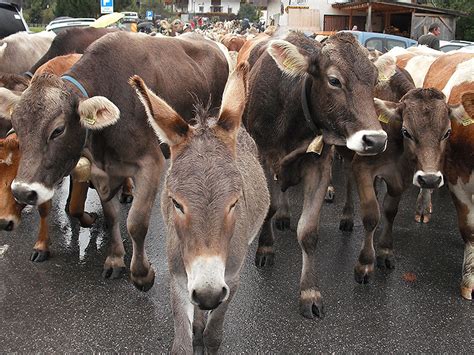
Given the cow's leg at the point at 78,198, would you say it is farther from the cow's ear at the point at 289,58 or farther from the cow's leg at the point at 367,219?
the cow's leg at the point at 367,219

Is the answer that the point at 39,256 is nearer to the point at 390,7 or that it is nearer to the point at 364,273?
the point at 364,273

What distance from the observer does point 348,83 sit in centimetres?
396

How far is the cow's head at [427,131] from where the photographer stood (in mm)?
4188

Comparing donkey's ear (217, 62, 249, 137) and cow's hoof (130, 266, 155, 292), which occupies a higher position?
donkey's ear (217, 62, 249, 137)

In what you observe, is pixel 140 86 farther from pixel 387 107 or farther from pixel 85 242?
pixel 85 242

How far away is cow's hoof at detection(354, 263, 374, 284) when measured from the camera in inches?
185

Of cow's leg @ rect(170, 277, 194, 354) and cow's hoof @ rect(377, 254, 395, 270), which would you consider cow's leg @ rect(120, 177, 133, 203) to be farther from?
cow's leg @ rect(170, 277, 194, 354)

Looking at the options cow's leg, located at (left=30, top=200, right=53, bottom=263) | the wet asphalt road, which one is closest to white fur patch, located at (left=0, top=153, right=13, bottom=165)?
cow's leg, located at (left=30, top=200, right=53, bottom=263)

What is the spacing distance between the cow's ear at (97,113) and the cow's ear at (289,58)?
151cm

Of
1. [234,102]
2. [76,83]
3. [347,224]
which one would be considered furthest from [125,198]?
[234,102]

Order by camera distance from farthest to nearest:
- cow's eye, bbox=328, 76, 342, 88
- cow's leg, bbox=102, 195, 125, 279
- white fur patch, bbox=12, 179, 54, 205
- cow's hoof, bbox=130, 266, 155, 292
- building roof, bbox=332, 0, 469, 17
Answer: building roof, bbox=332, 0, 469, 17 → cow's leg, bbox=102, 195, 125, 279 → cow's hoof, bbox=130, 266, 155, 292 → cow's eye, bbox=328, 76, 342, 88 → white fur patch, bbox=12, 179, 54, 205

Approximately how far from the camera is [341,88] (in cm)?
400

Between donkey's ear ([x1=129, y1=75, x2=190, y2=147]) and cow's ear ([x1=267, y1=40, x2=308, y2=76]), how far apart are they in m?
1.73

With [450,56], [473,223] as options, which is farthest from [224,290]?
[450,56]
